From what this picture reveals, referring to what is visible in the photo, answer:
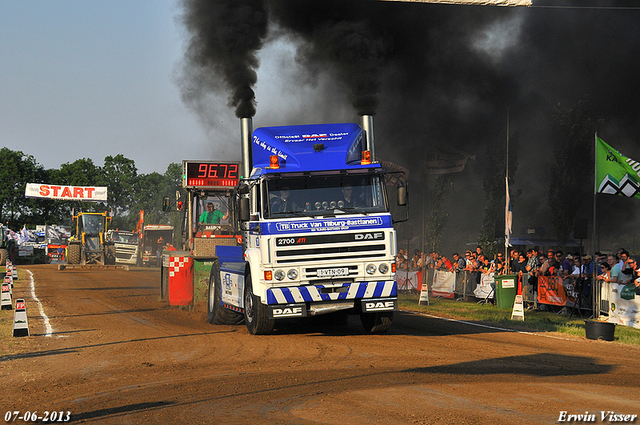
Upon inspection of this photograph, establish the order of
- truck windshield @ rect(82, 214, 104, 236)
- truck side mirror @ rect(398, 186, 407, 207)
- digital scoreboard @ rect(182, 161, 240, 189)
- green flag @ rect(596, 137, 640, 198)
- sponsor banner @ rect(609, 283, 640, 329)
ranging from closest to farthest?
truck side mirror @ rect(398, 186, 407, 207)
sponsor banner @ rect(609, 283, 640, 329)
green flag @ rect(596, 137, 640, 198)
digital scoreboard @ rect(182, 161, 240, 189)
truck windshield @ rect(82, 214, 104, 236)

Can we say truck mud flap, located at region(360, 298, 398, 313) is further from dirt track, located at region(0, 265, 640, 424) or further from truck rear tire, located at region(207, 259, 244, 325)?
truck rear tire, located at region(207, 259, 244, 325)

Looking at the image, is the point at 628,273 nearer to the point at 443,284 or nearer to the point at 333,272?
the point at 333,272

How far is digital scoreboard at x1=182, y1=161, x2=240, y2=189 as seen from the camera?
1766 centimetres

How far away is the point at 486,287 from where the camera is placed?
1973cm

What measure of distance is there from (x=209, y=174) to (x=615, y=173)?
10.0m

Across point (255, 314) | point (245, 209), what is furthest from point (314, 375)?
point (245, 209)

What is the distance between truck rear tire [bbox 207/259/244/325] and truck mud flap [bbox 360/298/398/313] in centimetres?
345

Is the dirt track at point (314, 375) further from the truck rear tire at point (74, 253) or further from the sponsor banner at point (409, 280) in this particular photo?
the truck rear tire at point (74, 253)

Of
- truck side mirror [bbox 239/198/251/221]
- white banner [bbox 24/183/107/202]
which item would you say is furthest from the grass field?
white banner [bbox 24/183/107/202]

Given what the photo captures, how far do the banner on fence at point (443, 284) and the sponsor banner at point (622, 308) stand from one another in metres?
7.24

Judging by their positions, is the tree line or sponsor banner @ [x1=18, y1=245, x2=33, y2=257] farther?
the tree line

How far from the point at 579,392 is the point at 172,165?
113161 mm

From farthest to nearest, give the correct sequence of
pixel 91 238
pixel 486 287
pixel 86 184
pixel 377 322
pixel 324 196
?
pixel 86 184 < pixel 91 238 < pixel 486 287 < pixel 377 322 < pixel 324 196

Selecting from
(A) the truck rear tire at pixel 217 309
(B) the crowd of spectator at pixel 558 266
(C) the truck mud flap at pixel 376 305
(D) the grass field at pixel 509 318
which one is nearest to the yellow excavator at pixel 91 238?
(B) the crowd of spectator at pixel 558 266
